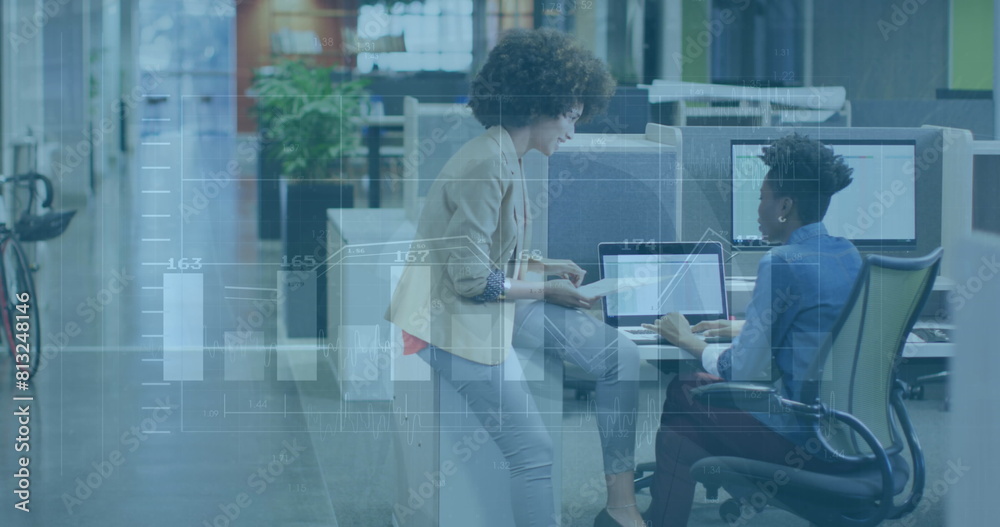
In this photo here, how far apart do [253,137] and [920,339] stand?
142cm

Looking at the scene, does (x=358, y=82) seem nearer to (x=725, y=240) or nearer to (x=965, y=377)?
(x=725, y=240)

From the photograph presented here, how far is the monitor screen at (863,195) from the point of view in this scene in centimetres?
216

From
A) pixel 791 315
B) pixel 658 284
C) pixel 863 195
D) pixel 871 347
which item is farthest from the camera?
pixel 863 195

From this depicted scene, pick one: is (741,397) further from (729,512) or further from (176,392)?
(176,392)

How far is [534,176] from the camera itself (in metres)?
2.02

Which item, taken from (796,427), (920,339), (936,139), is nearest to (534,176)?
(796,427)

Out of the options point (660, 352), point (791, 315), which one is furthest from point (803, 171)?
point (660, 352)

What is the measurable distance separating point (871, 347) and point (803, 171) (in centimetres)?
42

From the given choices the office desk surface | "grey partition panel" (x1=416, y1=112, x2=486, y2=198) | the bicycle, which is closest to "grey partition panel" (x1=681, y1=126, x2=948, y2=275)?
the office desk surface

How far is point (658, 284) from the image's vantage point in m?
2.09

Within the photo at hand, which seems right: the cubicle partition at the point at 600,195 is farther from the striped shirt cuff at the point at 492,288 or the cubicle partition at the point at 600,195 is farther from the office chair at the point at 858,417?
the office chair at the point at 858,417

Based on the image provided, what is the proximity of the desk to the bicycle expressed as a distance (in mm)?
683

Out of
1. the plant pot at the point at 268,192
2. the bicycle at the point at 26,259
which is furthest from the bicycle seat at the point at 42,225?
the plant pot at the point at 268,192

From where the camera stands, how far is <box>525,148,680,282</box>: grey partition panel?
6.75ft
